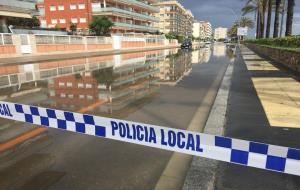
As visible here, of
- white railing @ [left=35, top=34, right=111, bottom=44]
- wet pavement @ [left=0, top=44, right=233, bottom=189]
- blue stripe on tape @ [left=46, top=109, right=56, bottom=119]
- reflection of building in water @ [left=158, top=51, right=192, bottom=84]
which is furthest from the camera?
white railing @ [left=35, top=34, right=111, bottom=44]

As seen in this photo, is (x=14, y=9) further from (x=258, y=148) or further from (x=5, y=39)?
(x=258, y=148)

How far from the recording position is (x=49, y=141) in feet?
16.7

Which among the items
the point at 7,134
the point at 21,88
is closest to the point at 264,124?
the point at 7,134

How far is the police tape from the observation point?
2584mm

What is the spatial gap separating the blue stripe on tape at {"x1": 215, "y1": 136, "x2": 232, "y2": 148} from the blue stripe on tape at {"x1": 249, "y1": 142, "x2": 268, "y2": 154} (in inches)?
7.7

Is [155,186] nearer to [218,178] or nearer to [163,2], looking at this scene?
[218,178]

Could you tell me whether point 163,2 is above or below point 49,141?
above

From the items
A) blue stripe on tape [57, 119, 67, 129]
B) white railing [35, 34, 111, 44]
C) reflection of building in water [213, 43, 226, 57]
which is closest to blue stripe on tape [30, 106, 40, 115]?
blue stripe on tape [57, 119, 67, 129]

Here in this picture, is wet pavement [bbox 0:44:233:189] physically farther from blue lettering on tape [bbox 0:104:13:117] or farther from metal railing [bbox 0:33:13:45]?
metal railing [bbox 0:33:13:45]

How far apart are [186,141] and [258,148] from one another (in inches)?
27.4

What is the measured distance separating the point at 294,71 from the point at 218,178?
43.5 ft

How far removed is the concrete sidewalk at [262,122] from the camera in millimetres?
3635

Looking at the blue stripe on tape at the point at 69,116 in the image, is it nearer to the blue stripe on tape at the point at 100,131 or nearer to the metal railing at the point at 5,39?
the blue stripe on tape at the point at 100,131

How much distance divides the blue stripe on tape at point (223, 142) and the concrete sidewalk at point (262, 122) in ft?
2.94
